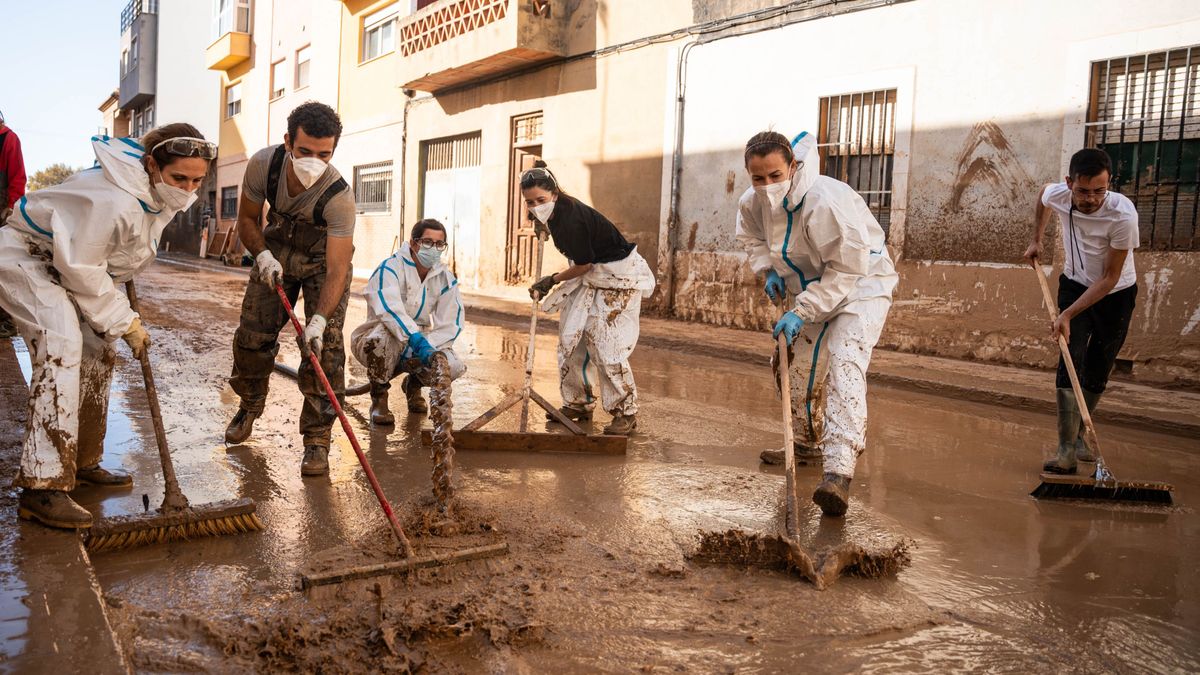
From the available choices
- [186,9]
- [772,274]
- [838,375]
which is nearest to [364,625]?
[838,375]

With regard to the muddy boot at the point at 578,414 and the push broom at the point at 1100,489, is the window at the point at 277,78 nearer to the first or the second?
the muddy boot at the point at 578,414

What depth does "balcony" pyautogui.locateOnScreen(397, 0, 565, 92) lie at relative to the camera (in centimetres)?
1464

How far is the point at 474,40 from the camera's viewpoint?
51.5ft

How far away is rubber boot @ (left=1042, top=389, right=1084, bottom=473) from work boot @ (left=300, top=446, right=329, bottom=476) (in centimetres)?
364

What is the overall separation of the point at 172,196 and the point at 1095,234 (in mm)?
4441

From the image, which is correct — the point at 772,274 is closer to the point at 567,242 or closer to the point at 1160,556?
the point at 567,242

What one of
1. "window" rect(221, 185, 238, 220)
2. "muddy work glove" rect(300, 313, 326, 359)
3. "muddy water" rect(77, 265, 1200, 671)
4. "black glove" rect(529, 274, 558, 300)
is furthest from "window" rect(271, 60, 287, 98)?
"muddy work glove" rect(300, 313, 326, 359)

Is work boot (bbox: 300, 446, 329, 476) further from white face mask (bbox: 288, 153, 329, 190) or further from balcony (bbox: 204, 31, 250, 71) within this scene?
balcony (bbox: 204, 31, 250, 71)

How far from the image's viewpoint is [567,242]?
217 inches

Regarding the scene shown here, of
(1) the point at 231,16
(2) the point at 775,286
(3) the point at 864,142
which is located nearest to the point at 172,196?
(2) the point at 775,286

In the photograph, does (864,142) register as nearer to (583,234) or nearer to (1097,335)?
(1097,335)

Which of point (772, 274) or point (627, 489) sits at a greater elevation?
point (772, 274)

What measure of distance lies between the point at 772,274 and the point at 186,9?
128 ft

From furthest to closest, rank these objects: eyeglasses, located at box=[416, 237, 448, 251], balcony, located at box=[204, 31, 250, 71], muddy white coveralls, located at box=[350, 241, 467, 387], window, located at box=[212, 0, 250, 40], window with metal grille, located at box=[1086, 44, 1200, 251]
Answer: window, located at box=[212, 0, 250, 40], balcony, located at box=[204, 31, 250, 71], window with metal grille, located at box=[1086, 44, 1200, 251], eyeglasses, located at box=[416, 237, 448, 251], muddy white coveralls, located at box=[350, 241, 467, 387]
